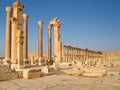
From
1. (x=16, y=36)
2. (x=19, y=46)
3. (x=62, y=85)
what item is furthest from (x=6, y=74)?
(x=16, y=36)

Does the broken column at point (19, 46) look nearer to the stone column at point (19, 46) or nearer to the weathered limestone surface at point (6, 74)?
the stone column at point (19, 46)

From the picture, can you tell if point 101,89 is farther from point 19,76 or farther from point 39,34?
point 39,34

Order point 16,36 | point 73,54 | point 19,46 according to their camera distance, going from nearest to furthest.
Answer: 1. point 19,46
2. point 16,36
3. point 73,54

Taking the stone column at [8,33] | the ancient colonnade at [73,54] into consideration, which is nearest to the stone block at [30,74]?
the stone column at [8,33]

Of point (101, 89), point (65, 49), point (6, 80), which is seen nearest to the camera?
point (101, 89)

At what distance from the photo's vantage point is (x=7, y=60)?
72.7 ft

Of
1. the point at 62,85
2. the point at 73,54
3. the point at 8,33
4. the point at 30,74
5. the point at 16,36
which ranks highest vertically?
the point at 8,33

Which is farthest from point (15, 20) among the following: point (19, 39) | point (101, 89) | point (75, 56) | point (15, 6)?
point (75, 56)

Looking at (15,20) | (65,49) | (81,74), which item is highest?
(15,20)

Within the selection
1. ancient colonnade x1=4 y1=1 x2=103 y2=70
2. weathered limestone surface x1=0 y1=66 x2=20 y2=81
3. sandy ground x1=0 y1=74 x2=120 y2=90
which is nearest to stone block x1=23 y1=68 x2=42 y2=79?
weathered limestone surface x1=0 y1=66 x2=20 y2=81

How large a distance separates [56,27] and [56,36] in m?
1.46

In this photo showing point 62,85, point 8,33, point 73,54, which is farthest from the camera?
point 73,54

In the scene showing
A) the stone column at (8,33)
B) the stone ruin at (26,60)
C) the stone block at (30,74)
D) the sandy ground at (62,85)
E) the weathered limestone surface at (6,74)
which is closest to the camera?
the sandy ground at (62,85)

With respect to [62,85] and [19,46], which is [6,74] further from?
[19,46]
